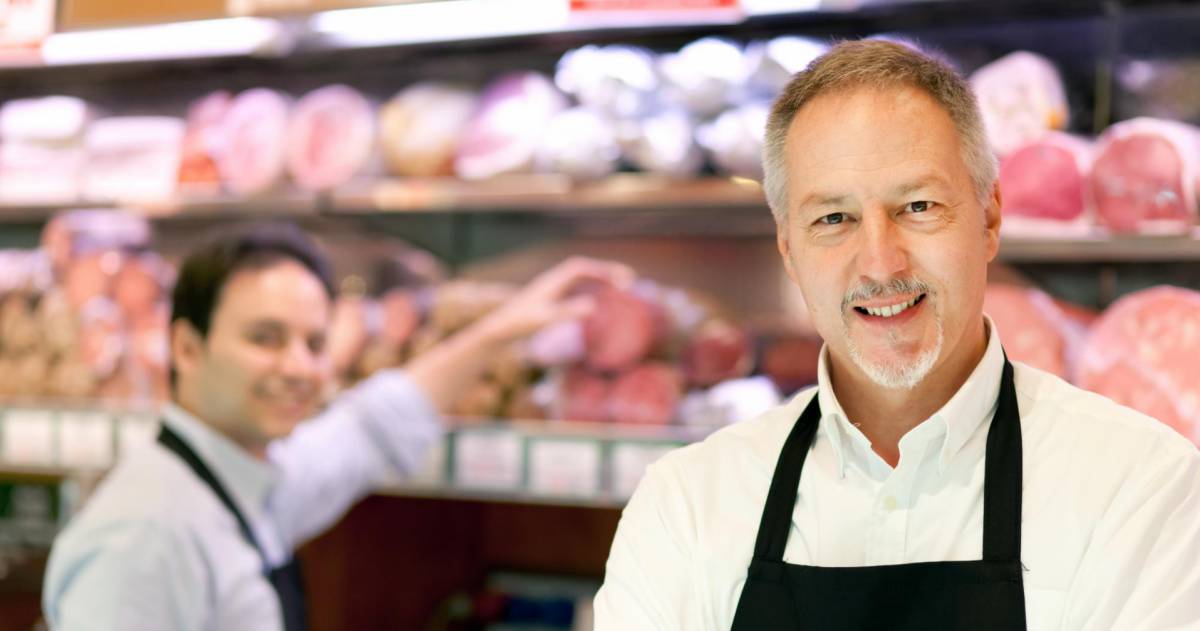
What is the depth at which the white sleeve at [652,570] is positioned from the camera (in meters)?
1.56

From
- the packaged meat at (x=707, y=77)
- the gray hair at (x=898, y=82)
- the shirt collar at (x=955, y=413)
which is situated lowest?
the shirt collar at (x=955, y=413)

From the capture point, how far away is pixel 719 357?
2941mm

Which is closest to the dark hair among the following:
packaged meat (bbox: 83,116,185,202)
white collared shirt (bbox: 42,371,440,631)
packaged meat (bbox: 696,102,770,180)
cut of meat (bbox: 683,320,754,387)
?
white collared shirt (bbox: 42,371,440,631)

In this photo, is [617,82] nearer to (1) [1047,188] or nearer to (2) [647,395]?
(2) [647,395]

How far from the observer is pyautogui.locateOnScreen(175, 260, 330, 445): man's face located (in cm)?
291

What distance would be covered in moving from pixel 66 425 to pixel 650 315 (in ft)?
5.53

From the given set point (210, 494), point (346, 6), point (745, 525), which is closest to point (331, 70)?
point (346, 6)

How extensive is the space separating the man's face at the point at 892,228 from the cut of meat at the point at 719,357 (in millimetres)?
1389

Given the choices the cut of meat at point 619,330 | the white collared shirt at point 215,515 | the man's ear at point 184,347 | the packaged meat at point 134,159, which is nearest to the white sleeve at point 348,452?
the white collared shirt at point 215,515

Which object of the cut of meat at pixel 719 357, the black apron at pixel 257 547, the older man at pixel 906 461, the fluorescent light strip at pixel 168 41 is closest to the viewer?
the older man at pixel 906 461

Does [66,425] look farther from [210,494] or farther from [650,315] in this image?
[650,315]

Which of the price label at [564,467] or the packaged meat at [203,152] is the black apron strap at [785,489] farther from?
the packaged meat at [203,152]

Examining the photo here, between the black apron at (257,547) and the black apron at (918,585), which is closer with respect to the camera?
the black apron at (918,585)

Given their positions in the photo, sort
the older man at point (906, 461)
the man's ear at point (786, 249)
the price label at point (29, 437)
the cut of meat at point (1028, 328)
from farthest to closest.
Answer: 1. the price label at point (29, 437)
2. the cut of meat at point (1028, 328)
3. the man's ear at point (786, 249)
4. the older man at point (906, 461)
